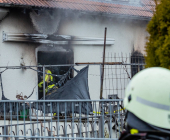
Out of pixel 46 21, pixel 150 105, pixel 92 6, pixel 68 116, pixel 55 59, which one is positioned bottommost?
pixel 68 116

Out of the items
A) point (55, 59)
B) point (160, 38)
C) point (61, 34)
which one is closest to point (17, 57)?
point (55, 59)

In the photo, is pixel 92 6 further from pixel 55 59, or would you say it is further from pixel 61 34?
pixel 55 59

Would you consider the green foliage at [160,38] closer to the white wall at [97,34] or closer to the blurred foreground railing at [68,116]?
the blurred foreground railing at [68,116]

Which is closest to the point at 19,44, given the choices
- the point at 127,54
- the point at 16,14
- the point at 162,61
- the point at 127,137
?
the point at 16,14

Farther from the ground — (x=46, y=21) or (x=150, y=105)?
(x=46, y=21)

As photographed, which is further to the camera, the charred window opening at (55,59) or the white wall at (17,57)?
the charred window opening at (55,59)

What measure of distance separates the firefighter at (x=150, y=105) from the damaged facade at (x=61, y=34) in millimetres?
8263

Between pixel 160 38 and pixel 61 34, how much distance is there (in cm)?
744

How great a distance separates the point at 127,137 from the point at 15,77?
8574 millimetres

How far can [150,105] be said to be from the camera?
6.55ft

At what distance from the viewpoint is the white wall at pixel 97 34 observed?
38.2 feet

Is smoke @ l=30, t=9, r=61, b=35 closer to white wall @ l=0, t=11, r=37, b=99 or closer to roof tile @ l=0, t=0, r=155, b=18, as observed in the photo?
white wall @ l=0, t=11, r=37, b=99

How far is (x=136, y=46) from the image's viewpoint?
13.0 m

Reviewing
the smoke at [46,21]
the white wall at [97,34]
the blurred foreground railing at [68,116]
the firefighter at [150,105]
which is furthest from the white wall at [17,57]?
the firefighter at [150,105]
